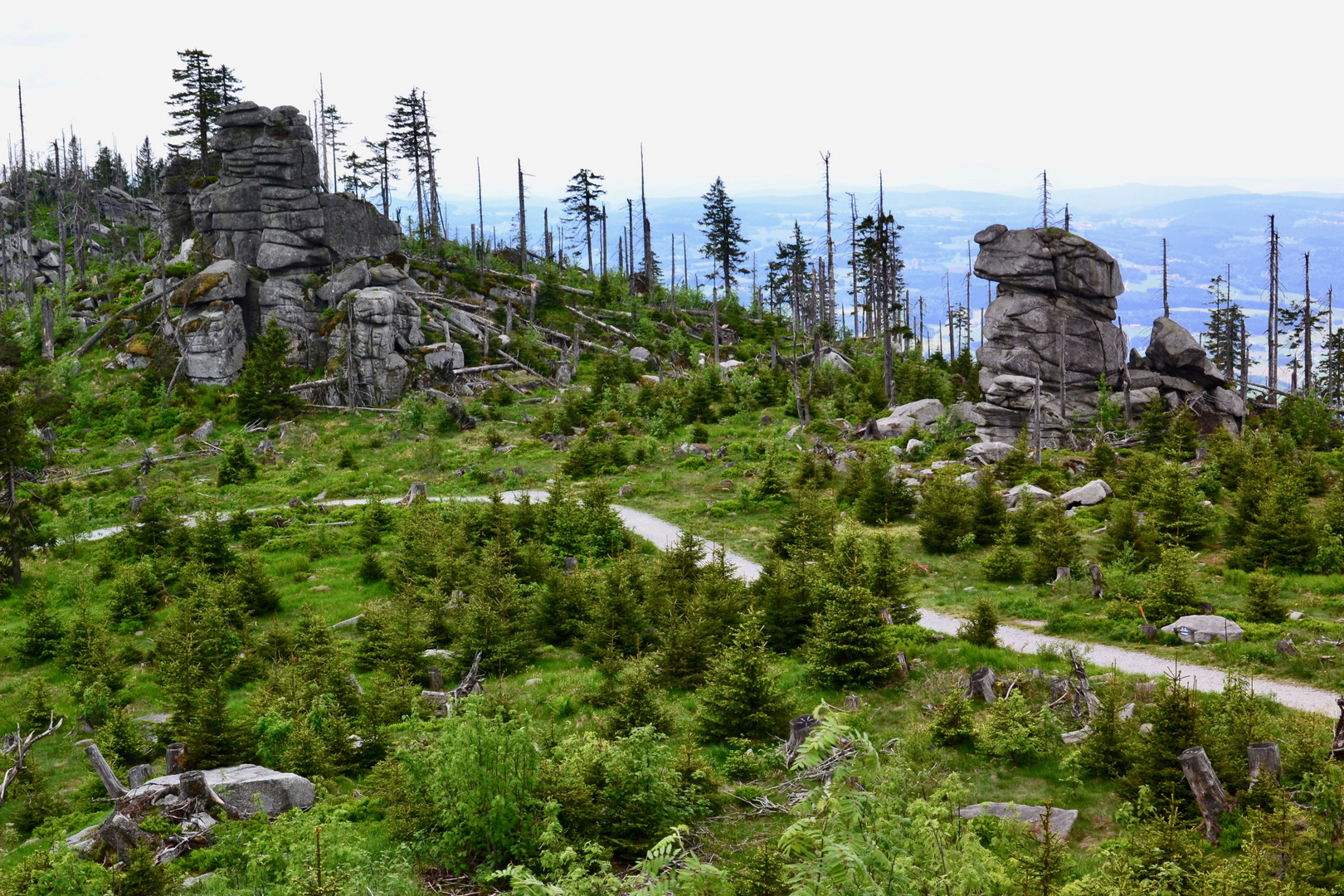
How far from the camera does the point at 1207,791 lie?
11.8m

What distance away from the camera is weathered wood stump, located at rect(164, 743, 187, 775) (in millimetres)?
14477

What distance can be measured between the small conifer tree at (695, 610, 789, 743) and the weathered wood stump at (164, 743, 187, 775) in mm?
8532

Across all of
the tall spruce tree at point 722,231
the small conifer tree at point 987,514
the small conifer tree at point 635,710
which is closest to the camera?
the small conifer tree at point 635,710

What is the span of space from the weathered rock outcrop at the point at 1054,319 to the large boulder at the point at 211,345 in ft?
138

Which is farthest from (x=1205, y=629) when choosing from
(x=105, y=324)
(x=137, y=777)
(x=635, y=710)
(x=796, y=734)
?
(x=105, y=324)

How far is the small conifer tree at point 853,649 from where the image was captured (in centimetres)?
1742

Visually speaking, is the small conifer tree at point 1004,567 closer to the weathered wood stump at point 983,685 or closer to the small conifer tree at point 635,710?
the weathered wood stump at point 983,685

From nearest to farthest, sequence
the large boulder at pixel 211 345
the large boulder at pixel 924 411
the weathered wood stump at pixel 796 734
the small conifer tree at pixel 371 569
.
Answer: the weathered wood stump at pixel 796 734 < the small conifer tree at pixel 371 569 < the large boulder at pixel 924 411 < the large boulder at pixel 211 345

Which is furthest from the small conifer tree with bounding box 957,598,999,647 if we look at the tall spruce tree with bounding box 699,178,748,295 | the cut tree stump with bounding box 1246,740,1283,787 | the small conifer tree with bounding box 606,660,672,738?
the tall spruce tree with bounding box 699,178,748,295

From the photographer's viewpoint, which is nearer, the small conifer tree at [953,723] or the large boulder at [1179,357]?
the small conifer tree at [953,723]

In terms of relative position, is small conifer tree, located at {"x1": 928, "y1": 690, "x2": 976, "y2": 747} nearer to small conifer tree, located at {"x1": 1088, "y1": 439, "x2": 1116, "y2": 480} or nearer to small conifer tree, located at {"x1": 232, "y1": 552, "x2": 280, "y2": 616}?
small conifer tree, located at {"x1": 232, "y1": 552, "x2": 280, "y2": 616}

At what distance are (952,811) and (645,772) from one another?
3.88 meters

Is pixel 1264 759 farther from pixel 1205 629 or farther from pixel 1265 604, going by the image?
pixel 1265 604

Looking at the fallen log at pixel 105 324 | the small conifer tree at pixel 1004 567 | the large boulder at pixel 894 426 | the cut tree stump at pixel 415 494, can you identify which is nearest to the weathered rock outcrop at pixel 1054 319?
the large boulder at pixel 894 426
